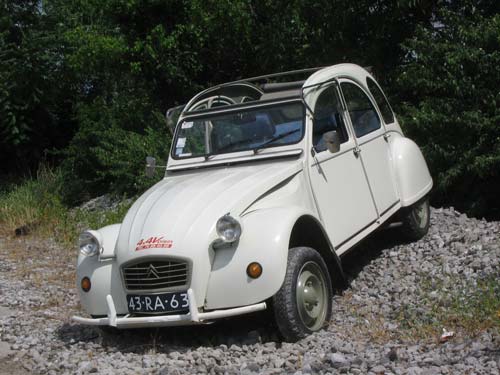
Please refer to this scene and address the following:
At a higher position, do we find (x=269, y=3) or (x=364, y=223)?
(x=269, y=3)

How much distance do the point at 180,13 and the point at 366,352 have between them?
12.3 meters

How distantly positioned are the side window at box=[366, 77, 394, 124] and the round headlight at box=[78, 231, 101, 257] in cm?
389

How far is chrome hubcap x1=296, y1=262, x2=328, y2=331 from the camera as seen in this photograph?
5430 millimetres

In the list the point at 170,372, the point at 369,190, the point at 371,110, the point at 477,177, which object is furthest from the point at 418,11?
the point at 170,372

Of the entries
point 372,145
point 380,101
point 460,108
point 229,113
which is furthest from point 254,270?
point 460,108

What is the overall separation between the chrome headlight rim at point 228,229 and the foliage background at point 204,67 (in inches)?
201

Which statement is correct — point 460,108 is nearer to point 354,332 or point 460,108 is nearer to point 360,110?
point 360,110

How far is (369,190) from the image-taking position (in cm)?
709

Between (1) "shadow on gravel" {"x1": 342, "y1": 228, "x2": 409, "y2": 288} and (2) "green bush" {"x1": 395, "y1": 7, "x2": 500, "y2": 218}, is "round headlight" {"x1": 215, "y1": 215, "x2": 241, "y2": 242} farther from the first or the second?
(2) "green bush" {"x1": 395, "y1": 7, "x2": 500, "y2": 218}

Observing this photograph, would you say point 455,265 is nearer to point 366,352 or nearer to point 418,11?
point 366,352

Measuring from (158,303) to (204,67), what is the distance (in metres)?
11.6

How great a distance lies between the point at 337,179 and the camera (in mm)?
6609

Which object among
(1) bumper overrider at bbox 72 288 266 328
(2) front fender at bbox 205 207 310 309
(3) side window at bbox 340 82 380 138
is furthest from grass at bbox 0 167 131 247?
(2) front fender at bbox 205 207 310 309

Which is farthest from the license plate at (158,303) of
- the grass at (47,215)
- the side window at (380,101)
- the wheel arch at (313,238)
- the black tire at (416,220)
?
the grass at (47,215)
